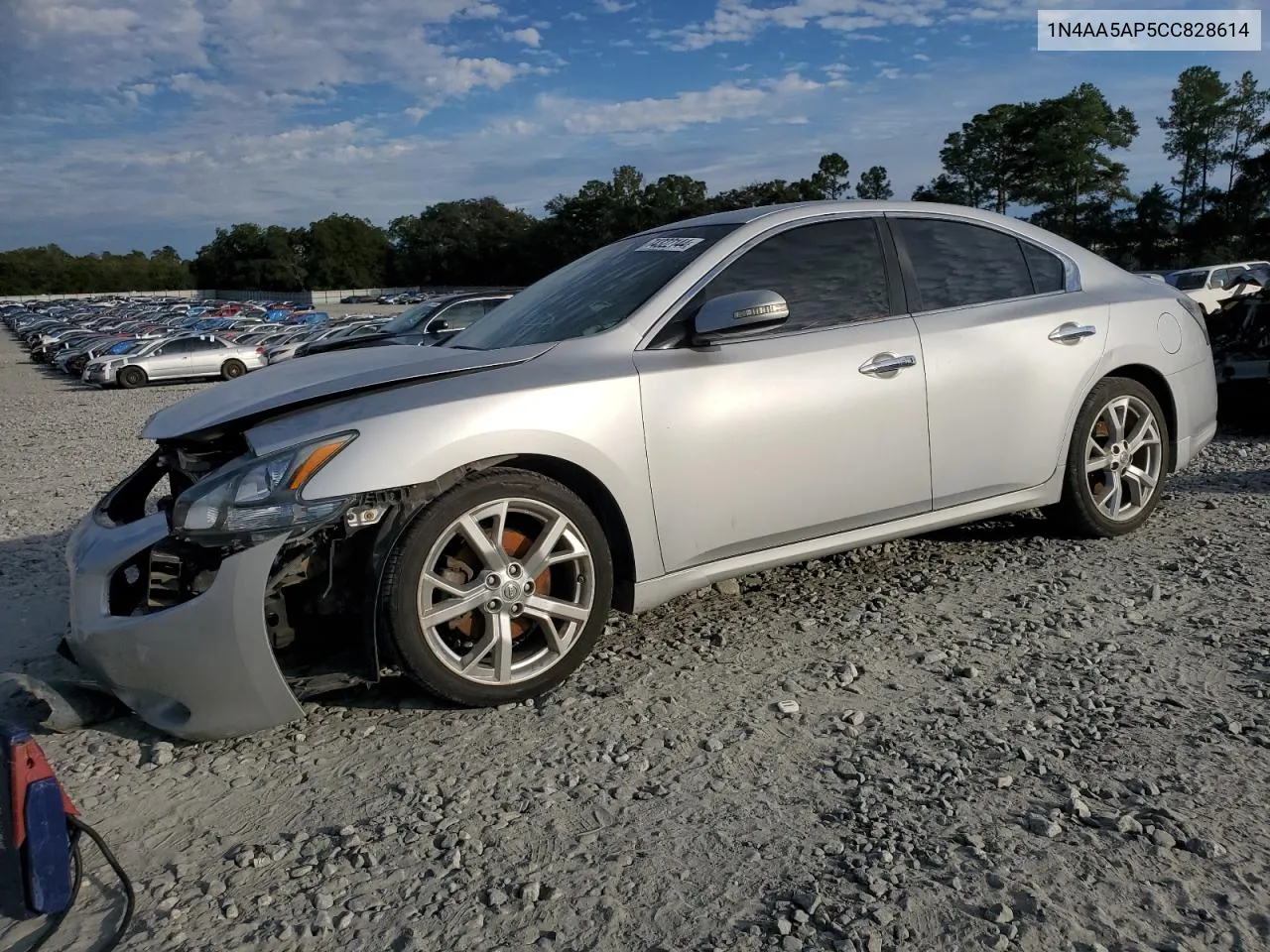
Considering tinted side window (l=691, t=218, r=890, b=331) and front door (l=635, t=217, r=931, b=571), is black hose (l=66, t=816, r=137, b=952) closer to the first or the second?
front door (l=635, t=217, r=931, b=571)

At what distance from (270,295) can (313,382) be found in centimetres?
13263

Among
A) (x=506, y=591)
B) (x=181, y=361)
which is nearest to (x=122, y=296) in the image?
(x=181, y=361)

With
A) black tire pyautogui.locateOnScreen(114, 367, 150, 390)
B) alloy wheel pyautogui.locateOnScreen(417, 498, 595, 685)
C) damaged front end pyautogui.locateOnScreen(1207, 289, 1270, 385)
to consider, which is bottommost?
black tire pyautogui.locateOnScreen(114, 367, 150, 390)

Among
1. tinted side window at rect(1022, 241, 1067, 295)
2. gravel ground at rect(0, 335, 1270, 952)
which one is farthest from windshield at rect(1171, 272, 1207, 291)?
gravel ground at rect(0, 335, 1270, 952)

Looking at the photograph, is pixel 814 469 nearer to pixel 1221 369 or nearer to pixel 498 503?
pixel 498 503

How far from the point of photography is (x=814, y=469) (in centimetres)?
366

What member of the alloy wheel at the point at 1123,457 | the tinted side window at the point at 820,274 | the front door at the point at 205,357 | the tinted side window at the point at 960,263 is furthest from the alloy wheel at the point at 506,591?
the front door at the point at 205,357

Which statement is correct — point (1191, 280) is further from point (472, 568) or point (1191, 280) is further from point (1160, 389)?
point (472, 568)

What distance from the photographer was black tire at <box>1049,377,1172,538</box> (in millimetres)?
4453

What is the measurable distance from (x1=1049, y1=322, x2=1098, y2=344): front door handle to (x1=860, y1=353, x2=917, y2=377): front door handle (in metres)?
0.86

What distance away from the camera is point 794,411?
360 centimetres

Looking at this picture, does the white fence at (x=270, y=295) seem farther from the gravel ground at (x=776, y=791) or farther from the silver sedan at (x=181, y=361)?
the gravel ground at (x=776, y=791)

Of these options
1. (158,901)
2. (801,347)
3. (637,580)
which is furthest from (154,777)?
(801,347)

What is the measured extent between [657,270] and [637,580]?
1208mm
